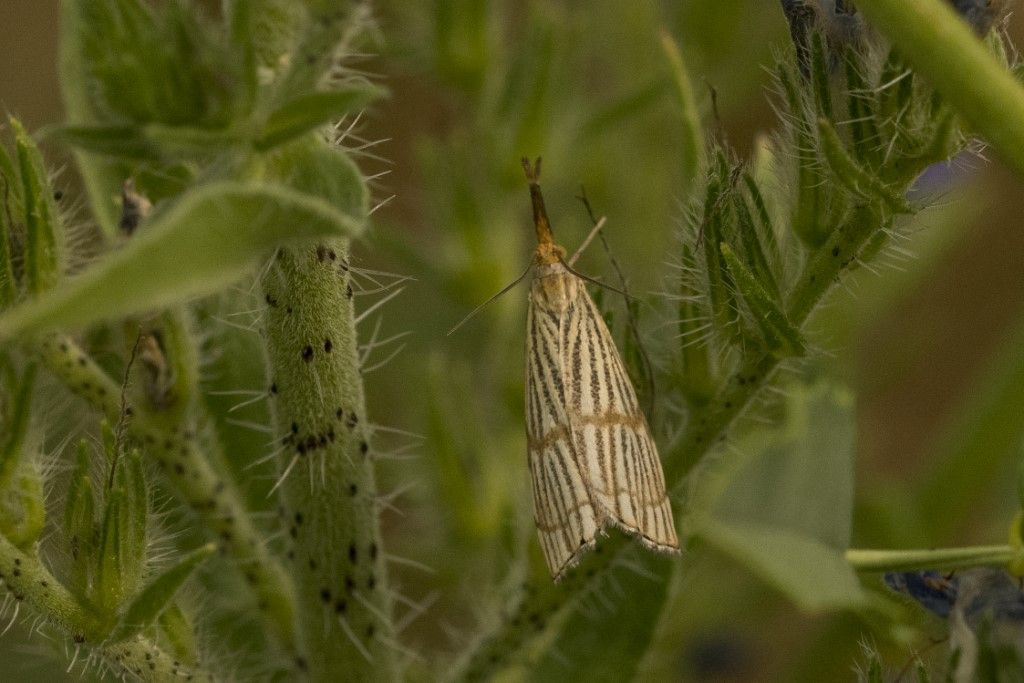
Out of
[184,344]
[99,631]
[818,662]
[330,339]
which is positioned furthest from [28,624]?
[818,662]

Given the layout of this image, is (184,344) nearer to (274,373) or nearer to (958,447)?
(274,373)

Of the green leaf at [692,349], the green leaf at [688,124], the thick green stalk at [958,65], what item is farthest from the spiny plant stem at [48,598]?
the thick green stalk at [958,65]

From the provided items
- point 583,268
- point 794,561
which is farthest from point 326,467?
point 583,268

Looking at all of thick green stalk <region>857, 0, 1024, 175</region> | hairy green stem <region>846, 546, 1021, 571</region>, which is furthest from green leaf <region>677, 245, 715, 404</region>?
thick green stalk <region>857, 0, 1024, 175</region>

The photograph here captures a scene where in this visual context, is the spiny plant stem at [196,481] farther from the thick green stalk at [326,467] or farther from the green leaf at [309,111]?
the green leaf at [309,111]

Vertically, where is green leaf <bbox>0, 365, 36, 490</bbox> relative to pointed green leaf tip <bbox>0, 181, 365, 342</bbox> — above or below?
below

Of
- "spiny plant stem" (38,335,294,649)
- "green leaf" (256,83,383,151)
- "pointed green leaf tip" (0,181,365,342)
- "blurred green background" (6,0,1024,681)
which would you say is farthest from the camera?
"blurred green background" (6,0,1024,681)

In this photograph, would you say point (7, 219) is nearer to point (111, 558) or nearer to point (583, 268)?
point (111, 558)

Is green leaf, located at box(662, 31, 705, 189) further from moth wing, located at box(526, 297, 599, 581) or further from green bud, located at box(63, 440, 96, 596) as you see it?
green bud, located at box(63, 440, 96, 596)
